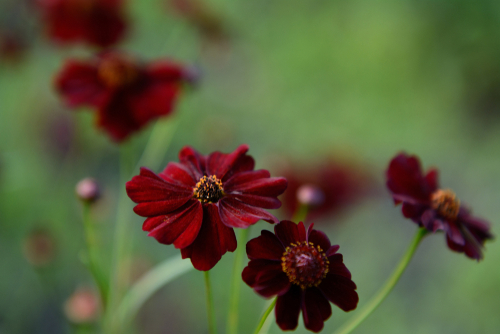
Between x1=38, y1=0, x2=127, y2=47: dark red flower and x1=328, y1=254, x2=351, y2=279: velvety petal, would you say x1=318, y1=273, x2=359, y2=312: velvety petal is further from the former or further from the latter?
x1=38, y1=0, x2=127, y2=47: dark red flower

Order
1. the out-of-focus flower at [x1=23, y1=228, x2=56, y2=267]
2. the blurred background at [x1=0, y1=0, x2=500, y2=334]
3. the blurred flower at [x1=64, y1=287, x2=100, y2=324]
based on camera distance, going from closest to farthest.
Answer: the blurred flower at [x1=64, y1=287, x2=100, y2=324] < the out-of-focus flower at [x1=23, y1=228, x2=56, y2=267] < the blurred background at [x1=0, y1=0, x2=500, y2=334]

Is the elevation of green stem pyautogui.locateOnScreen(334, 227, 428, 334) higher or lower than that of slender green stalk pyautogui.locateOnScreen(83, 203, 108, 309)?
lower

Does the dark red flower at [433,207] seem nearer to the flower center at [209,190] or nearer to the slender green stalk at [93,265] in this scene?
the flower center at [209,190]

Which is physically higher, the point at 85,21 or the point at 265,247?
the point at 85,21

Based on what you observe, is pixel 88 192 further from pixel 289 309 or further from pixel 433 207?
pixel 433 207

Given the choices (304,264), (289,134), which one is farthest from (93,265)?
(289,134)

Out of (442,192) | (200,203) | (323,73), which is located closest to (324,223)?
(442,192)

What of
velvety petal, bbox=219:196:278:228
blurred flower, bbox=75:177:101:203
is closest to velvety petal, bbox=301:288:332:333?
velvety petal, bbox=219:196:278:228
